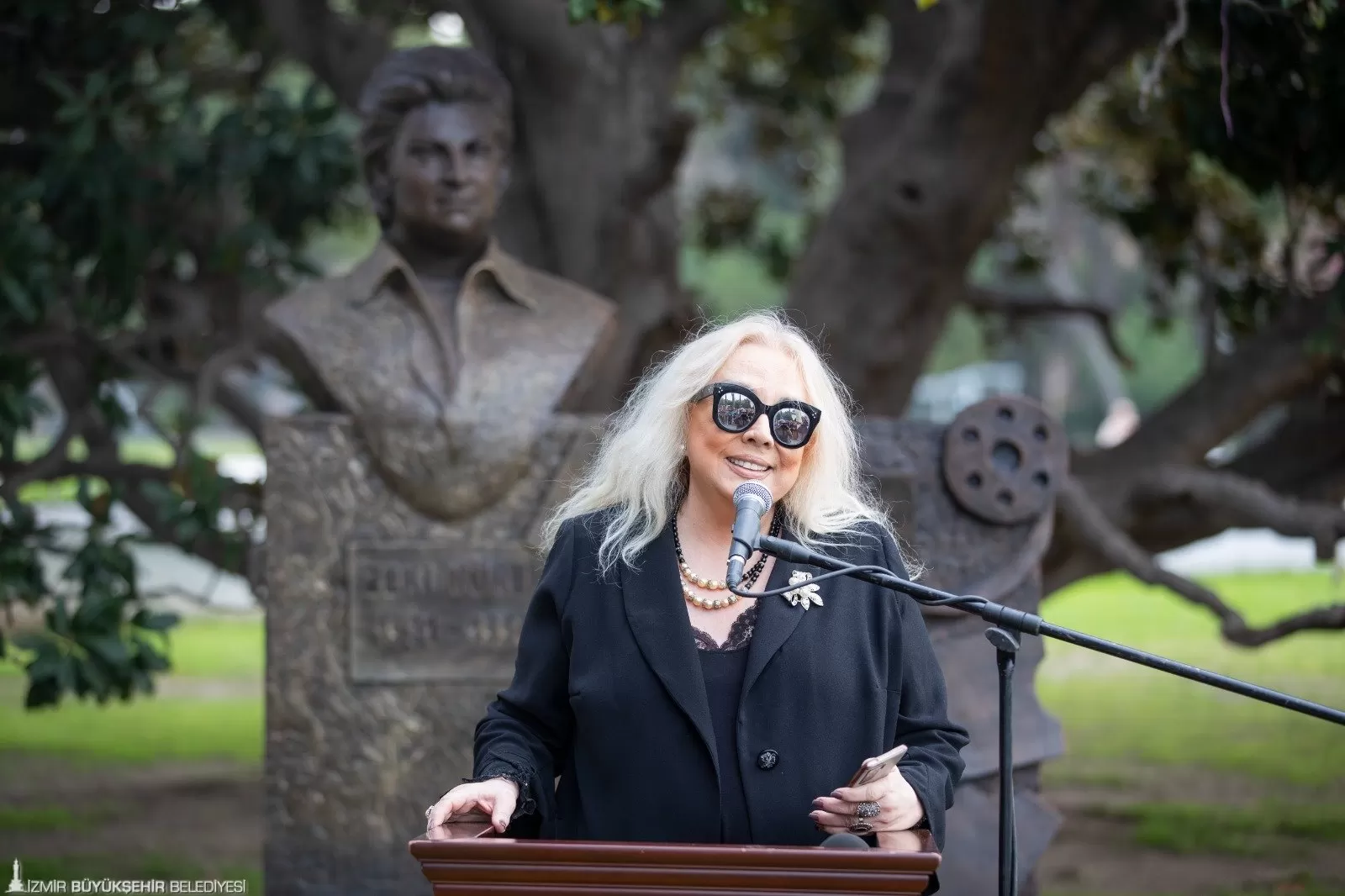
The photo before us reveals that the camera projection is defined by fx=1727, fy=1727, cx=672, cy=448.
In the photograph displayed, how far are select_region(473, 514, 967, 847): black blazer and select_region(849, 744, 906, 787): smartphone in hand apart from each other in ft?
0.44

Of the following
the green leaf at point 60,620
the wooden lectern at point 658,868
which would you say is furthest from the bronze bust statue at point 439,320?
the wooden lectern at point 658,868

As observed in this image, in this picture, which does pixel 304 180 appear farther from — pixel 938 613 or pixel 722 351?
pixel 722 351

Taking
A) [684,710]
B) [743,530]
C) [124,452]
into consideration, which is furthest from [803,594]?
[124,452]

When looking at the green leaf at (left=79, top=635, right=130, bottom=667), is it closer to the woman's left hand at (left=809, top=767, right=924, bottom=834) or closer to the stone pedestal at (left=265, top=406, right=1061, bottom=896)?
the stone pedestal at (left=265, top=406, right=1061, bottom=896)

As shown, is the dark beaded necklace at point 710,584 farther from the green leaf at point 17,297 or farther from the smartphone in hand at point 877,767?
the green leaf at point 17,297

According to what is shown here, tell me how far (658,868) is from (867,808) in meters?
0.44

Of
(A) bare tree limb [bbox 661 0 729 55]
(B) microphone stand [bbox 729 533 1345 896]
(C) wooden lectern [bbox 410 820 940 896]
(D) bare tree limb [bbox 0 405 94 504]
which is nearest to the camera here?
(C) wooden lectern [bbox 410 820 940 896]

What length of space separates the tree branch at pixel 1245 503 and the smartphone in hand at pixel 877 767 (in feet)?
13.5

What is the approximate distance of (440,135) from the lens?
5.20 m

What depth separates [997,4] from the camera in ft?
21.9

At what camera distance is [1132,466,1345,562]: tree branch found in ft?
20.9

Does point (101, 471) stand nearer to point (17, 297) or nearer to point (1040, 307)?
point (17, 297)

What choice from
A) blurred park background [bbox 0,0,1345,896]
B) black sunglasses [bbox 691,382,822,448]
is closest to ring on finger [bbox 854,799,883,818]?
black sunglasses [bbox 691,382,822,448]

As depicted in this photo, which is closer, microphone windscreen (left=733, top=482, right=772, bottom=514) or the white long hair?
microphone windscreen (left=733, top=482, right=772, bottom=514)
